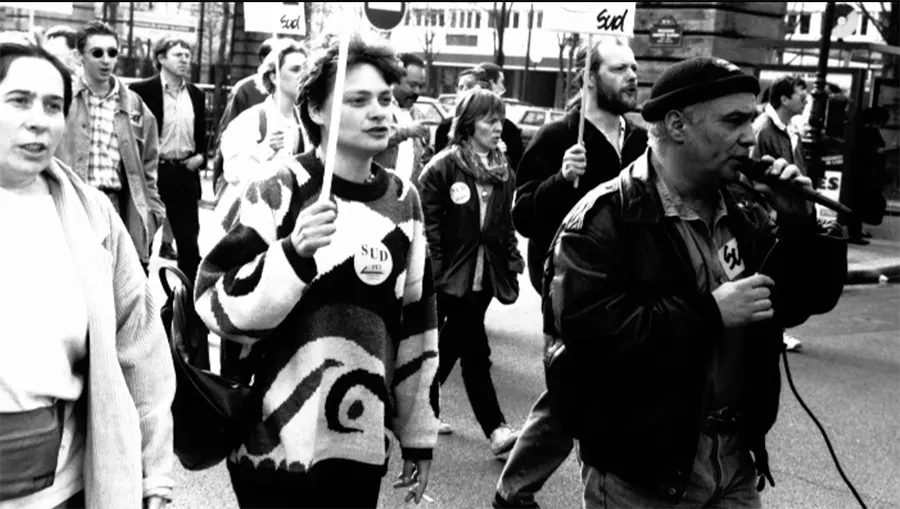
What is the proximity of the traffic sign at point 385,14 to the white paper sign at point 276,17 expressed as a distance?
118 inches

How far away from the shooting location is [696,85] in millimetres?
3521

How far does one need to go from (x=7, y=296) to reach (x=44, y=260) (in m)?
0.12

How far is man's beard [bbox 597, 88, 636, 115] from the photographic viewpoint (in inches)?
246

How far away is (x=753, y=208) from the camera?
377 cm

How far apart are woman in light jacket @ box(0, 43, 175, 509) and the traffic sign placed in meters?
2.91

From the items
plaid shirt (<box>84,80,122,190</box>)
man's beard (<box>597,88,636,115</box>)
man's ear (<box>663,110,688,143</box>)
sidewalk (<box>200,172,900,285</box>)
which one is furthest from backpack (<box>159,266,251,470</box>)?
sidewalk (<box>200,172,900,285</box>)

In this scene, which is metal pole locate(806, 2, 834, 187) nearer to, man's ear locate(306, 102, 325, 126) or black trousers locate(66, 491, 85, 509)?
man's ear locate(306, 102, 325, 126)

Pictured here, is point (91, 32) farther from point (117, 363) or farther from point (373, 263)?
point (117, 363)

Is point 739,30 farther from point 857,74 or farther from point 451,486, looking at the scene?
point 451,486

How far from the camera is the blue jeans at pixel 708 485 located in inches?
138

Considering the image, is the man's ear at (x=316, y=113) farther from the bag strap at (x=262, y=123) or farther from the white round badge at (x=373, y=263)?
the bag strap at (x=262, y=123)

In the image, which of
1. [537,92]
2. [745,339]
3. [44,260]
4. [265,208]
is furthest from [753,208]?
[537,92]

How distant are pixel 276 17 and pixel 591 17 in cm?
284

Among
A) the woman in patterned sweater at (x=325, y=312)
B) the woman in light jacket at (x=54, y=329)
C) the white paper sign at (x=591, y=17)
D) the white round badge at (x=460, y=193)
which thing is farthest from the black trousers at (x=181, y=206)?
the woman in light jacket at (x=54, y=329)
